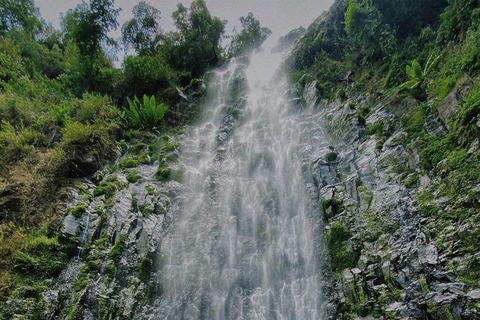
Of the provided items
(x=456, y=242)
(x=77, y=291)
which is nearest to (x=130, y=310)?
(x=77, y=291)

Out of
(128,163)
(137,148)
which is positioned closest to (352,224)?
(128,163)

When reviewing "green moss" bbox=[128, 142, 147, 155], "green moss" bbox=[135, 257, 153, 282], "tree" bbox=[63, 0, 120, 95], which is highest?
"tree" bbox=[63, 0, 120, 95]

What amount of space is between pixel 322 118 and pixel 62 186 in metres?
9.08

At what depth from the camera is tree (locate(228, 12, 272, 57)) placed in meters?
22.8

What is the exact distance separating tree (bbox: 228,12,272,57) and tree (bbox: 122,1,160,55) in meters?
6.33

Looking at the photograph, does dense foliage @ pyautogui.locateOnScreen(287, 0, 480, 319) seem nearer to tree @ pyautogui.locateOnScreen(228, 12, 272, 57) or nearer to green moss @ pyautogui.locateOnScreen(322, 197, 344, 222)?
green moss @ pyautogui.locateOnScreen(322, 197, 344, 222)

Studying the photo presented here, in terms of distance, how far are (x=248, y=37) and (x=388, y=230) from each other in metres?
22.1

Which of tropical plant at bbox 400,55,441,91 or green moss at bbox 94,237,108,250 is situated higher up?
tropical plant at bbox 400,55,441,91

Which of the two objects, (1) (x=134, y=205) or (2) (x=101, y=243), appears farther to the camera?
(1) (x=134, y=205)

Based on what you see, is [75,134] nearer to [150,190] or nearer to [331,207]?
[150,190]

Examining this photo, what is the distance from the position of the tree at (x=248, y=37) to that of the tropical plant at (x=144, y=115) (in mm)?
12911

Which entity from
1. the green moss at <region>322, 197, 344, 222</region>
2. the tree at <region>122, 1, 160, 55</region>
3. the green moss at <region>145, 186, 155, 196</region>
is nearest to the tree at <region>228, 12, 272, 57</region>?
the tree at <region>122, 1, 160, 55</region>

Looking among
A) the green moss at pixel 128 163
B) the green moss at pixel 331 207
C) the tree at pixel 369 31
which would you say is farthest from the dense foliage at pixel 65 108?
the tree at pixel 369 31

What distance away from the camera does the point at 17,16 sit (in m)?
17.2
